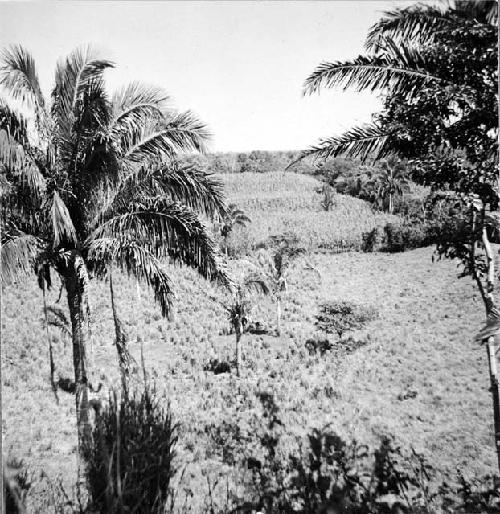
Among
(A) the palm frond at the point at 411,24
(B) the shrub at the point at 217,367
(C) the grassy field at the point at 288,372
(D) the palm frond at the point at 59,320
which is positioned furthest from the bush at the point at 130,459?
(B) the shrub at the point at 217,367

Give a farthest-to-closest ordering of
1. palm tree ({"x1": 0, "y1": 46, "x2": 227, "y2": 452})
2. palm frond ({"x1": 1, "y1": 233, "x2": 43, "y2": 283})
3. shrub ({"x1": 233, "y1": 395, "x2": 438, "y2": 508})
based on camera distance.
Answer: shrub ({"x1": 233, "y1": 395, "x2": 438, "y2": 508}) < palm tree ({"x1": 0, "y1": 46, "x2": 227, "y2": 452}) < palm frond ({"x1": 1, "y1": 233, "x2": 43, "y2": 283})

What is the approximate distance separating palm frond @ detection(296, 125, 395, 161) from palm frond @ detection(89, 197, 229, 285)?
6.31ft

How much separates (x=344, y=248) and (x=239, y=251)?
11547 mm

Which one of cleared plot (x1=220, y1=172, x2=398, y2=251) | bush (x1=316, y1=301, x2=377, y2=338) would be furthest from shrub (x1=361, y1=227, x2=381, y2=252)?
bush (x1=316, y1=301, x2=377, y2=338)

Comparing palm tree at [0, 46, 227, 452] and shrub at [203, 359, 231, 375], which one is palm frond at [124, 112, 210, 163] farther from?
shrub at [203, 359, 231, 375]

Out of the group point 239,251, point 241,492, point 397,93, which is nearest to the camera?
point 397,93

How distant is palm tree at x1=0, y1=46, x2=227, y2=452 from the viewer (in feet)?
15.6

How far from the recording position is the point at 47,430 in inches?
332

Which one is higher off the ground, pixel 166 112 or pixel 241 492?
pixel 166 112

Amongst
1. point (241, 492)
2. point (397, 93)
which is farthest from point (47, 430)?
point (397, 93)

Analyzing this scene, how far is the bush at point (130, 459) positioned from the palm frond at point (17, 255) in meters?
2.38

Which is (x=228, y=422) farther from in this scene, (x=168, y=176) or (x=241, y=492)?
(x=168, y=176)

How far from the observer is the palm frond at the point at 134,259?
5051 mm

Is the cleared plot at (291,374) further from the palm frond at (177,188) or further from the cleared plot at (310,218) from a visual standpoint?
the cleared plot at (310,218)
